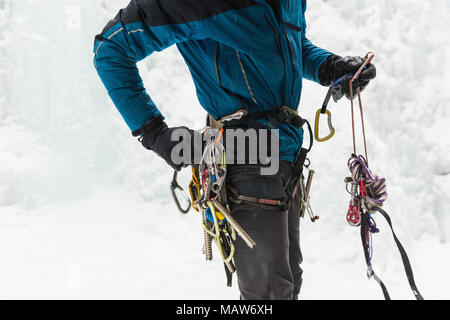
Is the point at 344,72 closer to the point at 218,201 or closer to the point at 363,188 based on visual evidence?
the point at 363,188

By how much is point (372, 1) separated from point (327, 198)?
6.70 ft

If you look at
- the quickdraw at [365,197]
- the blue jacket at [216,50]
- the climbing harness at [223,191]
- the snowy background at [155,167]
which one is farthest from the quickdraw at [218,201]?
the snowy background at [155,167]

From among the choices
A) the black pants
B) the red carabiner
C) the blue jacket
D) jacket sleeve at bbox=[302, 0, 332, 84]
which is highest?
jacket sleeve at bbox=[302, 0, 332, 84]

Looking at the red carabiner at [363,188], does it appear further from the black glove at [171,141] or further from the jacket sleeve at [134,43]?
the jacket sleeve at [134,43]

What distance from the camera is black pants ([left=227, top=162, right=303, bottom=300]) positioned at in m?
1.00

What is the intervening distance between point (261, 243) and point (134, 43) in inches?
26.4

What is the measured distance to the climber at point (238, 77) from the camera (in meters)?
0.97

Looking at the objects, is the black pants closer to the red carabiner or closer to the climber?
the climber

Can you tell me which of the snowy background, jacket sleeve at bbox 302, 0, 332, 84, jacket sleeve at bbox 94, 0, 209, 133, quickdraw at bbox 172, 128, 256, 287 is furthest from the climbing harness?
the snowy background

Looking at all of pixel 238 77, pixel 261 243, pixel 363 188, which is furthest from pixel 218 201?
pixel 363 188

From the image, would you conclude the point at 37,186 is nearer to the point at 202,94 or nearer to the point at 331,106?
the point at 331,106

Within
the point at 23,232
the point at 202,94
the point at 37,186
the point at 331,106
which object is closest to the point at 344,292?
the point at 331,106

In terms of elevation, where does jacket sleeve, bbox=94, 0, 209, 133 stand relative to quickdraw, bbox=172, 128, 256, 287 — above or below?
above

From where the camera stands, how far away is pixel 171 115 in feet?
13.0
